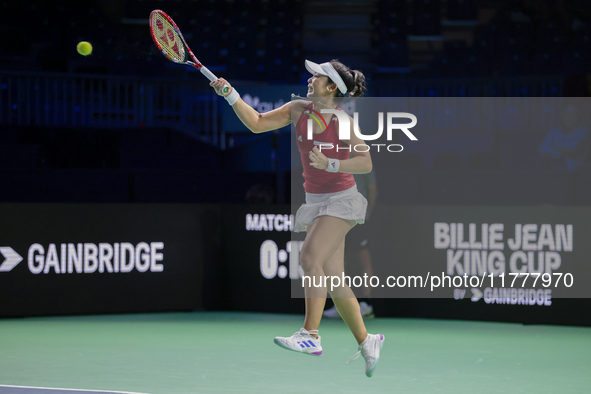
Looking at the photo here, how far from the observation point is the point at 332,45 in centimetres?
Answer: 1402

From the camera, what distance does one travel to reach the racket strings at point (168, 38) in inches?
169

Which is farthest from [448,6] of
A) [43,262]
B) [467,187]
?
[43,262]

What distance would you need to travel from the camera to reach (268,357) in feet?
17.2

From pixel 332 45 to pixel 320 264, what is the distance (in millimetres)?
10612

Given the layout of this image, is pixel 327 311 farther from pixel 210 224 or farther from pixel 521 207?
pixel 521 207

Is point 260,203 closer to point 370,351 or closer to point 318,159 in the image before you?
point 370,351

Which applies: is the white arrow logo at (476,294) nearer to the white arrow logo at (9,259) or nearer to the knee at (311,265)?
the knee at (311,265)

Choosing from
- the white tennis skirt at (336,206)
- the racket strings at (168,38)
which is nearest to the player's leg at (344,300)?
the white tennis skirt at (336,206)

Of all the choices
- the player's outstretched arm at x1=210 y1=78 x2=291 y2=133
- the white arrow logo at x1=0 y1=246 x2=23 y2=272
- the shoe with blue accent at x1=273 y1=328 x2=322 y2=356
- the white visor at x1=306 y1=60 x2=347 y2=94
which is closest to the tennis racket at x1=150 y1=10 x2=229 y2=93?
the player's outstretched arm at x1=210 y1=78 x2=291 y2=133

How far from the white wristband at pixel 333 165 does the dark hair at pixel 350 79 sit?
0.49 m

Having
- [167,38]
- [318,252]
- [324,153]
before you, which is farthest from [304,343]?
[167,38]

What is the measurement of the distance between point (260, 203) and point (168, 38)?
3893 mm

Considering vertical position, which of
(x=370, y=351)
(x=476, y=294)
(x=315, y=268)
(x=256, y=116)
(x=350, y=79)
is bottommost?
(x=476, y=294)

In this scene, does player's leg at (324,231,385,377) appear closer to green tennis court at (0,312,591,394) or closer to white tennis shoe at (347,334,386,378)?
white tennis shoe at (347,334,386,378)
